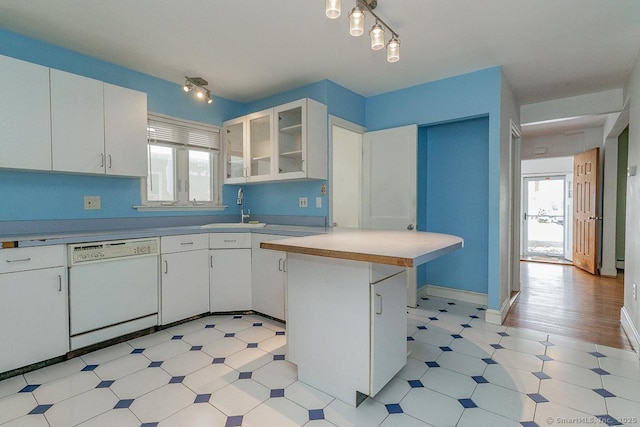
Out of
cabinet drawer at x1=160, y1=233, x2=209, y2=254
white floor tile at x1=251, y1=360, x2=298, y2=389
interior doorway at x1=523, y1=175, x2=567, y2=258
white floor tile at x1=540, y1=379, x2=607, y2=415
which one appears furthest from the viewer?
interior doorway at x1=523, y1=175, x2=567, y2=258

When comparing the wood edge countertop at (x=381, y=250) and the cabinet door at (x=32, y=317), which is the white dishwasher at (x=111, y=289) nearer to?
the cabinet door at (x=32, y=317)

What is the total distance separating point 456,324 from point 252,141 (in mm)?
2815

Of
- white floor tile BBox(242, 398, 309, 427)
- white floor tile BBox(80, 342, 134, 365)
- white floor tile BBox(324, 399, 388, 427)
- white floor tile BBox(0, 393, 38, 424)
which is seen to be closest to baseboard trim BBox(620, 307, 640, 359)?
white floor tile BBox(324, 399, 388, 427)

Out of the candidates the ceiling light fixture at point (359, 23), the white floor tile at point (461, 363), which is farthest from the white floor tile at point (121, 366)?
the ceiling light fixture at point (359, 23)

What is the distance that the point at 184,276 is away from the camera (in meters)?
2.90

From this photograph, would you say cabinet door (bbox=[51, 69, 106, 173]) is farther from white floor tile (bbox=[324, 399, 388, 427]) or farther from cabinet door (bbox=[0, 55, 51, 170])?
white floor tile (bbox=[324, 399, 388, 427])

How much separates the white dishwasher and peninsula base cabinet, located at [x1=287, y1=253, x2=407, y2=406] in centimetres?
141

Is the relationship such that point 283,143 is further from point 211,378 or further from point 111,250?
point 211,378

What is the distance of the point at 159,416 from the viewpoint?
5.45 ft

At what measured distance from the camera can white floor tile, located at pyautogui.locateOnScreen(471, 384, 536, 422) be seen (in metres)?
1.67

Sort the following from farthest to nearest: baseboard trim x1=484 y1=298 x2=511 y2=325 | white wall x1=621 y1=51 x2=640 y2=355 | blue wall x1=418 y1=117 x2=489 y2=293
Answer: blue wall x1=418 y1=117 x2=489 y2=293 < baseboard trim x1=484 y1=298 x2=511 y2=325 < white wall x1=621 y1=51 x2=640 y2=355

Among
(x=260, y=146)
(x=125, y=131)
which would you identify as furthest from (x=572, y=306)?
(x=125, y=131)

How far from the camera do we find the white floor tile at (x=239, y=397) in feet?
5.69

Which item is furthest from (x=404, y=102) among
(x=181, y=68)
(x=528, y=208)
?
(x=528, y=208)
